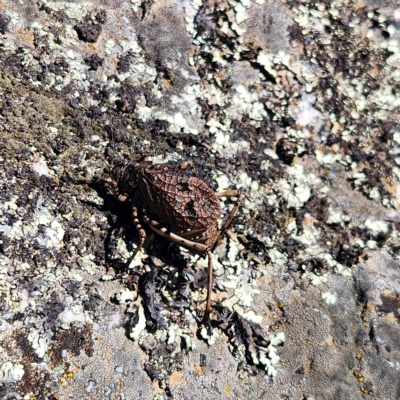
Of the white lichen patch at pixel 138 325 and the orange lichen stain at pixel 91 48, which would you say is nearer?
the white lichen patch at pixel 138 325

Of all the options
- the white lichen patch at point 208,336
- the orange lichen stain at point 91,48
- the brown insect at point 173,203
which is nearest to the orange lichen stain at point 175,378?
the white lichen patch at point 208,336

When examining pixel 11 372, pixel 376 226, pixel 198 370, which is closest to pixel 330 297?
pixel 376 226

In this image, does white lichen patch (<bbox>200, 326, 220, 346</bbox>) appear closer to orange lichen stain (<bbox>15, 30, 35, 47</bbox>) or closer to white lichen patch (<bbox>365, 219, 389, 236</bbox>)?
white lichen patch (<bbox>365, 219, 389, 236</bbox>)

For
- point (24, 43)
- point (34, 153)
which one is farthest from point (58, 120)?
point (24, 43)

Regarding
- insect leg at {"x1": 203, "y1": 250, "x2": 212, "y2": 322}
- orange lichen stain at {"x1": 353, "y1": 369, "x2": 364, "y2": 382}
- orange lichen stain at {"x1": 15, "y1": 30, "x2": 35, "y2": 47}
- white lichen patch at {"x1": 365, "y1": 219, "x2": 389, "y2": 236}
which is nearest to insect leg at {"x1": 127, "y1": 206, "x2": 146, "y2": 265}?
insect leg at {"x1": 203, "y1": 250, "x2": 212, "y2": 322}

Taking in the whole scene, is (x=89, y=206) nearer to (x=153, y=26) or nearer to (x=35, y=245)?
(x=35, y=245)

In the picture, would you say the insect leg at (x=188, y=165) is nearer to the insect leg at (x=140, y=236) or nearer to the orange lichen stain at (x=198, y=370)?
the insect leg at (x=140, y=236)
